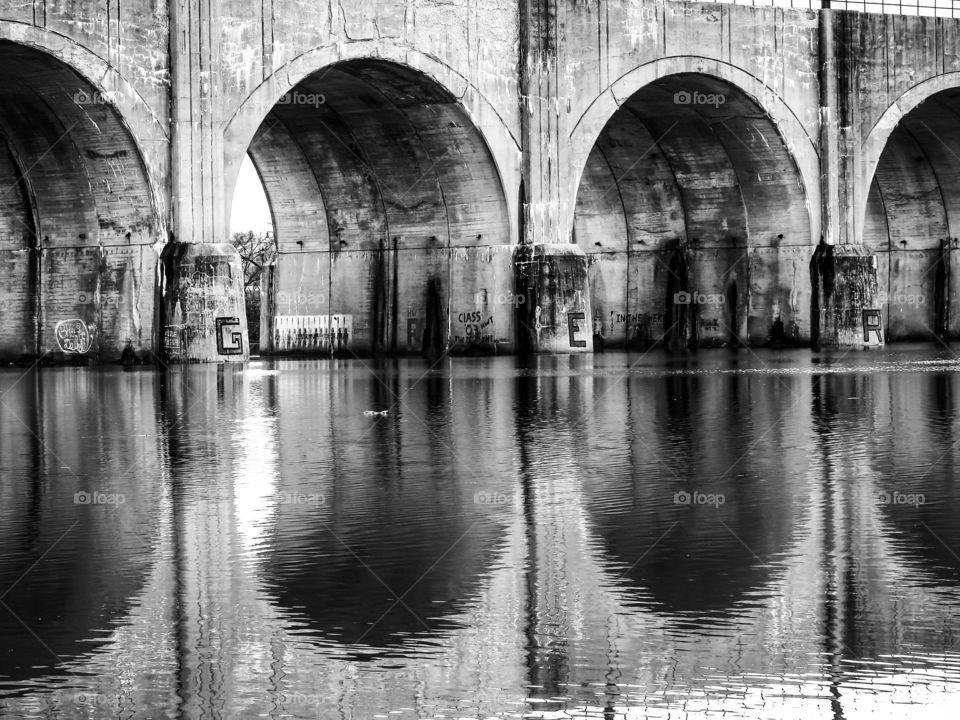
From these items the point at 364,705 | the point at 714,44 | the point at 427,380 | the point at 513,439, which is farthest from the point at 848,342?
the point at 364,705

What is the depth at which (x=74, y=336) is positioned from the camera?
30.1 m

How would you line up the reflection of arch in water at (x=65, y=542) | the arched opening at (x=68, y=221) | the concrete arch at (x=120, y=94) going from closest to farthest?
the reflection of arch in water at (x=65, y=542)
the concrete arch at (x=120, y=94)
the arched opening at (x=68, y=221)

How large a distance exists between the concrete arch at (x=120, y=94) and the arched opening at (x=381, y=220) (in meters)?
4.13

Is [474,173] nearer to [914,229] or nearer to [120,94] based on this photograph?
[120,94]

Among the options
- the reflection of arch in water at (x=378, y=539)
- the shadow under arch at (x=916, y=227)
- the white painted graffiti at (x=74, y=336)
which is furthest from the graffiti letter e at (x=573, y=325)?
the reflection of arch in water at (x=378, y=539)

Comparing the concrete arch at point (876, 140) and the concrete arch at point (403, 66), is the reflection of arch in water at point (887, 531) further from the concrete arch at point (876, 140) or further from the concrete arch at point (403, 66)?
the concrete arch at point (876, 140)

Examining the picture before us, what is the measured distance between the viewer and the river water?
5.70m

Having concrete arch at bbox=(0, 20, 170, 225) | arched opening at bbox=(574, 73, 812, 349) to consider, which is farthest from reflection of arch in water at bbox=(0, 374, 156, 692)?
arched opening at bbox=(574, 73, 812, 349)

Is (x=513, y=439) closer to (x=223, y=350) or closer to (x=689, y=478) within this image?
(x=689, y=478)

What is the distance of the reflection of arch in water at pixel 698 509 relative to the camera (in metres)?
7.46

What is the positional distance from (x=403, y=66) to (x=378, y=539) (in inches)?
885

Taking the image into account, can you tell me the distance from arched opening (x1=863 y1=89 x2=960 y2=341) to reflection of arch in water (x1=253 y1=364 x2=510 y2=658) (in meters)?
31.2

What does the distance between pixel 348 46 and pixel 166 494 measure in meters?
19.7

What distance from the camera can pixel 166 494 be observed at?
10820 millimetres
